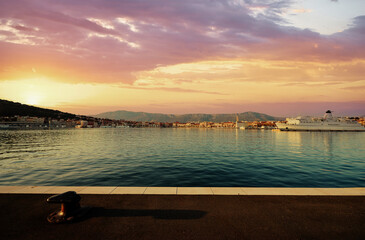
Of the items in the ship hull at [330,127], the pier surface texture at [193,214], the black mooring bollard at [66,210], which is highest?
the black mooring bollard at [66,210]

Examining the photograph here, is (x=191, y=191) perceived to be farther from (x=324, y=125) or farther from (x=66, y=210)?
(x=324, y=125)

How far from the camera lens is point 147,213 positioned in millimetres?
7027

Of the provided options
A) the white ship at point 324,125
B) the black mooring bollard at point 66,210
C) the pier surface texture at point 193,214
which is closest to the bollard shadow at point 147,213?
the pier surface texture at point 193,214

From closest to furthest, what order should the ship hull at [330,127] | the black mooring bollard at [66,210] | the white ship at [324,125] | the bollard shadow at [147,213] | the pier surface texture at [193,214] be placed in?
the pier surface texture at [193,214] < the black mooring bollard at [66,210] < the bollard shadow at [147,213] < the ship hull at [330,127] < the white ship at [324,125]

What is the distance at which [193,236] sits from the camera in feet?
18.6

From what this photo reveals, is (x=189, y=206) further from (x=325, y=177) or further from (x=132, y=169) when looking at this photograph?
(x=325, y=177)

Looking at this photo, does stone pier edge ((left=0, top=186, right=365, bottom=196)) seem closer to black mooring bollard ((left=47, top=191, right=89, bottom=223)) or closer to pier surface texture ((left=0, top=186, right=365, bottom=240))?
pier surface texture ((left=0, top=186, right=365, bottom=240))

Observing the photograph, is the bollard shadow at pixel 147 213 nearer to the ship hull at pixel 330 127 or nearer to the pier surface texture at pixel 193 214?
the pier surface texture at pixel 193 214

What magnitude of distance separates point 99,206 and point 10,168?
22.2m

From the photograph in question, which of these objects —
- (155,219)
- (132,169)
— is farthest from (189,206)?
(132,169)

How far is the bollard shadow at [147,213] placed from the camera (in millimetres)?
6797

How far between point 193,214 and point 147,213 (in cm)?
167

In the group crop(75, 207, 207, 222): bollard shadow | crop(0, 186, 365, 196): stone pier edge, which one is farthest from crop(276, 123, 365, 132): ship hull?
crop(75, 207, 207, 222): bollard shadow

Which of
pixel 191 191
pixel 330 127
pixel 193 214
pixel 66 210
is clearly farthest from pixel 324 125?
pixel 66 210
